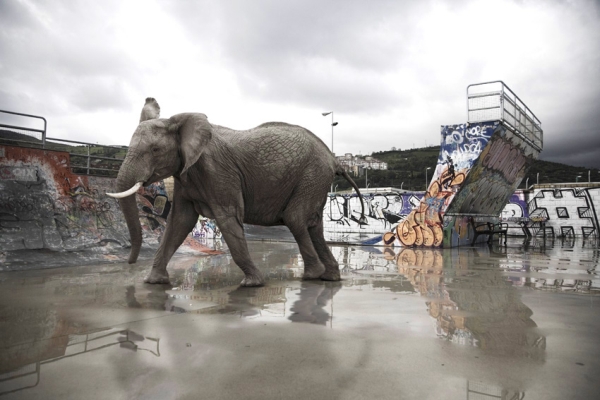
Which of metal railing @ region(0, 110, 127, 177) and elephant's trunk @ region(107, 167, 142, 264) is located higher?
metal railing @ region(0, 110, 127, 177)

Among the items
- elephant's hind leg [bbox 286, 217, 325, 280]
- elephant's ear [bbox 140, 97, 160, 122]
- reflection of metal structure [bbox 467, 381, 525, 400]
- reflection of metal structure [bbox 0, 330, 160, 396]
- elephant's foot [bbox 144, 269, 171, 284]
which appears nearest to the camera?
reflection of metal structure [bbox 467, 381, 525, 400]

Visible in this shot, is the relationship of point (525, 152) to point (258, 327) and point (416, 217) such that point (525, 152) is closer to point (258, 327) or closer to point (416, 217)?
point (416, 217)

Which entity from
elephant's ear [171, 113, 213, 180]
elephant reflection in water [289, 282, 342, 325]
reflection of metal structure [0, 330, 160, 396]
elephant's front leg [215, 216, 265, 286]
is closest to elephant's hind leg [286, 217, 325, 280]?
elephant reflection in water [289, 282, 342, 325]

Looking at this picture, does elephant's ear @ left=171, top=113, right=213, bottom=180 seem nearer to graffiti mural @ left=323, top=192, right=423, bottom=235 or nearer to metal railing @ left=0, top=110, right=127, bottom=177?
metal railing @ left=0, top=110, right=127, bottom=177

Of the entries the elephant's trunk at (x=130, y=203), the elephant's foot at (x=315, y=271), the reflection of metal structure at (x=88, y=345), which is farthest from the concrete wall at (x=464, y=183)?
the reflection of metal structure at (x=88, y=345)

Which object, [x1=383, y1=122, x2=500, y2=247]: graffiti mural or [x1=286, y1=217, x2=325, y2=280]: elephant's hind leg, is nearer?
[x1=286, y1=217, x2=325, y2=280]: elephant's hind leg

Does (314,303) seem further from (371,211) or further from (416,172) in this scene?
(416,172)

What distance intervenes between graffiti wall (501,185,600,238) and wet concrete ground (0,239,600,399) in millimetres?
17665

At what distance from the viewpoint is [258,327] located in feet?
10.5

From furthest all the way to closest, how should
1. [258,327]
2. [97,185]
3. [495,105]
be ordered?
[495,105] < [97,185] < [258,327]

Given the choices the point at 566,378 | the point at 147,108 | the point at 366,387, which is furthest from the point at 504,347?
the point at 147,108

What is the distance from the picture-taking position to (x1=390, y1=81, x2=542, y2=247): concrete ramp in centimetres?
1215

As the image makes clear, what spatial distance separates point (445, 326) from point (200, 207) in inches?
143

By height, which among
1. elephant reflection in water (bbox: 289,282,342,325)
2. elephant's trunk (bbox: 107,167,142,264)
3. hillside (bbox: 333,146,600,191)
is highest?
hillside (bbox: 333,146,600,191)
